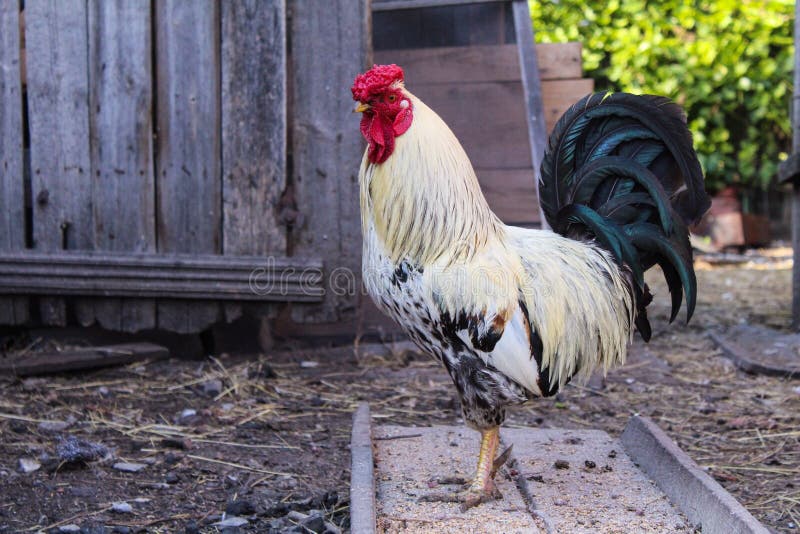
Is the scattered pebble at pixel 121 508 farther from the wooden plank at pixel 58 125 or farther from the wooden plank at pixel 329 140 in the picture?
the wooden plank at pixel 58 125

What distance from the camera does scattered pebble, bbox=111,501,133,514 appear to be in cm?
292

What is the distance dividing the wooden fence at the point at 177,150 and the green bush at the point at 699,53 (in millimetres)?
→ 5631

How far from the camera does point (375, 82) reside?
9.23ft

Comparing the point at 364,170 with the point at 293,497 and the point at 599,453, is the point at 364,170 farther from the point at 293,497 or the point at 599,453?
the point at 599,453

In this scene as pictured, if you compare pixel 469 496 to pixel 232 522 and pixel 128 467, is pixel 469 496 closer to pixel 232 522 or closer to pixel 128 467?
pixel 232 522

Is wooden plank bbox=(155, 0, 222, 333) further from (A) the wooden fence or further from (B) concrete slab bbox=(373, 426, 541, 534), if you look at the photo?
(B) concrete slab bbox=(373, 426, 541, 534)

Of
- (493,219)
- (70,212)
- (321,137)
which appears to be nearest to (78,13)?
(70,212)

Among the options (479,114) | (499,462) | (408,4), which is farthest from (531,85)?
(499,462)

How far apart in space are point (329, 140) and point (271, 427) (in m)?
1.70

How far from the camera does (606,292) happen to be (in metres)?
3.04

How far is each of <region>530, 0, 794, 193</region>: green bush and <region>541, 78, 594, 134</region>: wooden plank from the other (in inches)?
163

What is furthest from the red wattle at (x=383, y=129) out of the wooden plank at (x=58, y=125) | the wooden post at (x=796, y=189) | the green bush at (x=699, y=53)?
the green bush at (x=699, y=53)

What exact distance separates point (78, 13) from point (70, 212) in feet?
3.71

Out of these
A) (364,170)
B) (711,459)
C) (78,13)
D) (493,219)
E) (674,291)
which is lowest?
(711,459)
